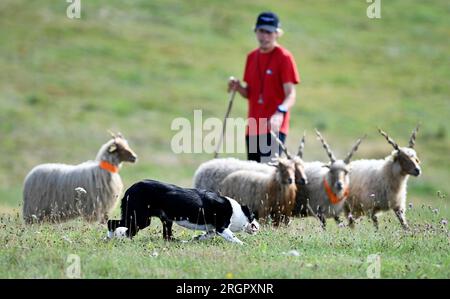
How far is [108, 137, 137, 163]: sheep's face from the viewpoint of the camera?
43.8 feet

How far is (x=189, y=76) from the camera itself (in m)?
37.6

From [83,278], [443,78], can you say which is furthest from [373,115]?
[83,278]

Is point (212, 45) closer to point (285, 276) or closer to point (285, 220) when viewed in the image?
point (285, 220)

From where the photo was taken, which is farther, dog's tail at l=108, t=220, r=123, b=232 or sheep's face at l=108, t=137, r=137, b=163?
sheep's face at l=108, t=137, r=137, b=163

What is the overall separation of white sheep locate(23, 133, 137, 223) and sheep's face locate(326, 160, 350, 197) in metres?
3.04

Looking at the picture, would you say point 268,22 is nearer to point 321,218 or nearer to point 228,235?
point 321,218

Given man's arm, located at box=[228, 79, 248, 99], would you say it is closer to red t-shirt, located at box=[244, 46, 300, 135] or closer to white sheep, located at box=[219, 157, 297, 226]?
red t-shirt, located at box=[244, 46, 300, 135]

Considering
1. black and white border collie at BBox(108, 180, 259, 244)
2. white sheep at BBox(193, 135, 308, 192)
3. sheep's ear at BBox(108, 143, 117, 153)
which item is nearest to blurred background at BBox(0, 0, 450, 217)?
sheep's ear at BBox(108, 143, 117, 153)

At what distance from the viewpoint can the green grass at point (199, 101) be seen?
826 centimetres

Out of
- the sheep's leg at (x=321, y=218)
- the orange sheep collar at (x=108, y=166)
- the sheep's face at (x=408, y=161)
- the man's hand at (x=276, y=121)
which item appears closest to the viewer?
the sheep's leg at (x=321, y=218)

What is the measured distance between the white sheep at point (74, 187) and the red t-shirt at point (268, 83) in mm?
2407

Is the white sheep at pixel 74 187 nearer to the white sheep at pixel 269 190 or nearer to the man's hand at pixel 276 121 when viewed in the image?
the white sheep at pixel 269 190

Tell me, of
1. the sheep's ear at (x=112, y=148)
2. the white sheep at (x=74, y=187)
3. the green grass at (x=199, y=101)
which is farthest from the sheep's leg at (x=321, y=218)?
the sheep's ear at (x=112, y=148)

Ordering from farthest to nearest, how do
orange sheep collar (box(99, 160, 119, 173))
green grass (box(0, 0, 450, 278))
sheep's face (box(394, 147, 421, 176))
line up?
orange sheep collar (box(99, 160, 119, 173))
sheep's face (box(394, 147, 421, 176))
green grass (box(0, 0, 450, 278))
